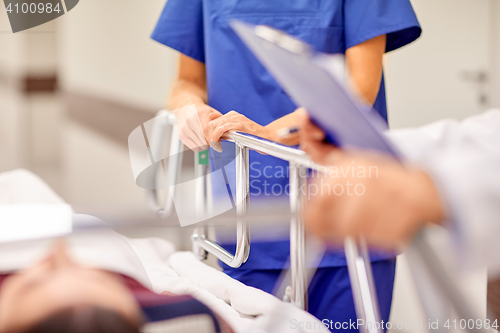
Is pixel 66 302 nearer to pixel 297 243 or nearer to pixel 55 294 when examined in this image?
pixel 55 294

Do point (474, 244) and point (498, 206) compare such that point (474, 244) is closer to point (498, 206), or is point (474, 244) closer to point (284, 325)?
point (498, 206)

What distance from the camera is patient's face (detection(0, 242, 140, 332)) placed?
294 millimetres

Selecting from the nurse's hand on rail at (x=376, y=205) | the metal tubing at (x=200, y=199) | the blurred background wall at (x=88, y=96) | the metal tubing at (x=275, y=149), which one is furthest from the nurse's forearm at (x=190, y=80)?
the blurred background wall at (x=88, y=96)

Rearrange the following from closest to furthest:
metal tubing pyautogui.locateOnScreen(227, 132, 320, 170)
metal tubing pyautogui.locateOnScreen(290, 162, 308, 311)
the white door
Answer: metal tubing pyautogui.locateOnScreen(227, 132, 320, 170) → metal tubing pyautogui.locateOnScreen(290, 162, 308, 311) → the white door

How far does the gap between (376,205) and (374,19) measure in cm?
55

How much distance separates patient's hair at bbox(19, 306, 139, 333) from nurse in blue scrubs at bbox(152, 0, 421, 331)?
40 cm

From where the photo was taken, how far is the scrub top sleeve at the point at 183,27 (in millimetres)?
801

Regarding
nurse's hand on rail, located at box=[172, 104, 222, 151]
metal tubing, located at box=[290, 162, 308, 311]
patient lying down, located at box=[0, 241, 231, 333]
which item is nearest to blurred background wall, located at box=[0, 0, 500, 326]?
nurse's hand on rail, located at box=[172, 104, 222, 151]

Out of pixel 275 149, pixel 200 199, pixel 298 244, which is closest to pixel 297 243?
pixel 298 244

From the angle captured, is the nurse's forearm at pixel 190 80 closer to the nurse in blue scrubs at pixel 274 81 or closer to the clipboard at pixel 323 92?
the nurse in blue scrubs at pixel 274 81

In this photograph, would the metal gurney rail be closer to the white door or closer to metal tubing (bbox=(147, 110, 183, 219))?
metal tubing (bbox=(147, 110, 183, 219))

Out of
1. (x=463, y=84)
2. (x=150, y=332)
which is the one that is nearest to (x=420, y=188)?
(x=150, y=332)

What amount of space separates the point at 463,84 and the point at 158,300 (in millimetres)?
1748

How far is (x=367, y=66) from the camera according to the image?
2.21ft
